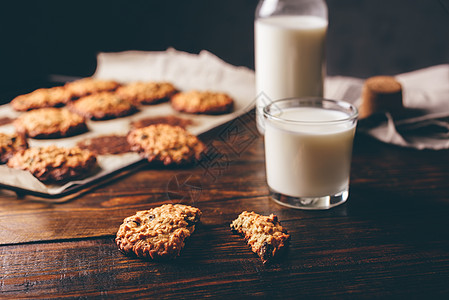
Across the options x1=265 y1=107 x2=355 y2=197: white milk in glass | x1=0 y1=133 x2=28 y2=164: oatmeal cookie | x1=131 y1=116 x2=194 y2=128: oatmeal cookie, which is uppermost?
x1=265 y1=107 x2=355 y2=197: white milk in glass

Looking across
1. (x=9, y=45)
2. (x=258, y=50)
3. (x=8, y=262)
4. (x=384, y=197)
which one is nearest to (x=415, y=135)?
(x=384, y=197)

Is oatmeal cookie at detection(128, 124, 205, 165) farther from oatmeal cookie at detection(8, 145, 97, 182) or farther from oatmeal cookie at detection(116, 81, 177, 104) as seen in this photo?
oatmeal cookie at detection(116, 81, 177, 104)

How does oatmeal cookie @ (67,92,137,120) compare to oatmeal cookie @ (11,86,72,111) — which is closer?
oatmeal cookie @ (67,92,137,120)

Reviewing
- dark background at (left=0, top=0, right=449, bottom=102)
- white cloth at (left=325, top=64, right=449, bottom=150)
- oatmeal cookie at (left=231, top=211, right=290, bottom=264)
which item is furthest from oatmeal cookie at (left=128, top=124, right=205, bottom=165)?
dark background at (left=0, top=0, right=449, bottom=102)

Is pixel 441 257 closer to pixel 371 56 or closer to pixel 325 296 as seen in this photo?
pixel 325 296

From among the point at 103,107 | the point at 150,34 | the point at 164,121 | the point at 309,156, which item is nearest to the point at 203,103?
the point at 164,121
